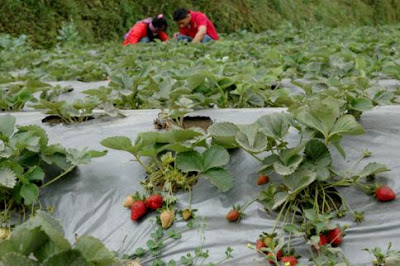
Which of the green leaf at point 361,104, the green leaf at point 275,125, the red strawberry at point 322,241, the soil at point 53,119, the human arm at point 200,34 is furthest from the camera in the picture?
the human arm at point 200,34

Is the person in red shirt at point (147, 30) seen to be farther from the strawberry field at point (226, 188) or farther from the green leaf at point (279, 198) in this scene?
the green leaf at point (279, 198)

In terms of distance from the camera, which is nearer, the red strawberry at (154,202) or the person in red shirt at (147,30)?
the red strawberry at (154,202)

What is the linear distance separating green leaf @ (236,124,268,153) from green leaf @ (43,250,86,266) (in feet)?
2.39

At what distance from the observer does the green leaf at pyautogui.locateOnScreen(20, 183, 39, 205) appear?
1.78m

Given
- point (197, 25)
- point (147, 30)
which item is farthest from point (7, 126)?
point (197, 25)

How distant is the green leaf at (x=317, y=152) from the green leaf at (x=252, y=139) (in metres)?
0.15

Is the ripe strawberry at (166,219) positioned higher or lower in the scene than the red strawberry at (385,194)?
lower

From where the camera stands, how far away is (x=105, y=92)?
2877mm

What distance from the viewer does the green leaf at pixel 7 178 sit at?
1.69 metres

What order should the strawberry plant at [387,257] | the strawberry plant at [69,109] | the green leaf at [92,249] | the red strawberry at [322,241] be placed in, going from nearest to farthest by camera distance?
the green leaf at [92,249] < the strawberry plant at [387,257] < the red strawberry at [322,241] < the strawberry plant at [69,109]

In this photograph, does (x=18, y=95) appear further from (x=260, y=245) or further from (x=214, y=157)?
(x=260, y=245)

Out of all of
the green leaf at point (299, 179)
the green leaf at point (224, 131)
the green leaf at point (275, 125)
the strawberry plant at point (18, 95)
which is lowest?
the strawberry plant at point (18, 95)

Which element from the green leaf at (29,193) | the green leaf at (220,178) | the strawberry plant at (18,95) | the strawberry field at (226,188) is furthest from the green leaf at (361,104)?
the strawberry plant at (18,95)

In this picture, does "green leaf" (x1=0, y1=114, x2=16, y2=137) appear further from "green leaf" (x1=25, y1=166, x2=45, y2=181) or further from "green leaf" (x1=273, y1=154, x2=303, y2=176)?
"green leaf" (x1=273, y1=154, x2=303, y2=176)
